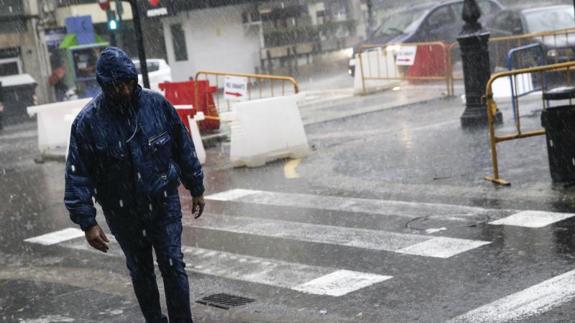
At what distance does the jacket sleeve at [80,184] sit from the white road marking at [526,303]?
2355 mm

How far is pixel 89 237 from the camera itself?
6051 millimetres

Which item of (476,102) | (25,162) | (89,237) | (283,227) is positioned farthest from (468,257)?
(25,162)

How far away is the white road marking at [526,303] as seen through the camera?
6516 millimetres

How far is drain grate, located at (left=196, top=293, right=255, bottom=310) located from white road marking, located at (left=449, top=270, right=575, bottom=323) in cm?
174

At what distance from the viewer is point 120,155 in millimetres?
5965

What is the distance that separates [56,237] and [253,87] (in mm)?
23333

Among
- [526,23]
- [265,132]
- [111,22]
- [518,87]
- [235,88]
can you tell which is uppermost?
[111,22]

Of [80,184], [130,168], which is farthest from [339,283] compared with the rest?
[80,184]

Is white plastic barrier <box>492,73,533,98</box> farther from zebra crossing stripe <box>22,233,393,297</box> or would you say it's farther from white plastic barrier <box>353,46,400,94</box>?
zebra crossing stripe <box>22,233,393,297</box>

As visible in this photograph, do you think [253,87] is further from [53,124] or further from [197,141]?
[197,141]

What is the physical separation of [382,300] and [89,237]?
7.34 ft

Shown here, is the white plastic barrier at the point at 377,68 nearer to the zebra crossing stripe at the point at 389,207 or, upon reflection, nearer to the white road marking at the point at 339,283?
the zebra crossing stripe at the point at 389,207

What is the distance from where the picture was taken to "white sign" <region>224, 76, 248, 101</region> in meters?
18.8

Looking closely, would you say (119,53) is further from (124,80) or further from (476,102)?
(476,102)
